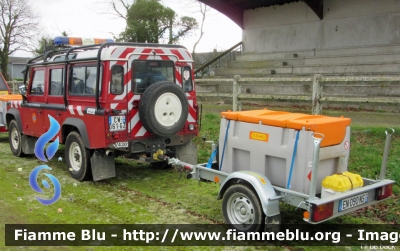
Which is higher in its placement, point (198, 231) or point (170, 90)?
point (170, 90)

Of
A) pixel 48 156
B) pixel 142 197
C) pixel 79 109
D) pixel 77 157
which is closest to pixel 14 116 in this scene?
pixel 77 157

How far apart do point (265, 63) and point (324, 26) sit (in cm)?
296

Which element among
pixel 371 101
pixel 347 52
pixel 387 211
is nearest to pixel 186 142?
pixel 387 211

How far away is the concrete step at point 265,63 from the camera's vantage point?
17206 mm

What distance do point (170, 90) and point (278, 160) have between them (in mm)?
2648

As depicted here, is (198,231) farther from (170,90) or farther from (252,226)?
(170,90)

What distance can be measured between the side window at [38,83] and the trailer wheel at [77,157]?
1691mm

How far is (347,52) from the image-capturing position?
16.4 m

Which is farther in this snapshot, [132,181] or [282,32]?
[282,32]

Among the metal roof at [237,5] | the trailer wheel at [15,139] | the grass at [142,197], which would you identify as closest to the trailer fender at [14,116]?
the trailer wheel at [15,139]

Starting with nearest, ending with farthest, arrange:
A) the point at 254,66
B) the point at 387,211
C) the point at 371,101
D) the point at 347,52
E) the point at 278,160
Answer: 1. the point at 278,160
2. the point at 387,211
3. the point at 371,101
4. the point at 347,52
5. the point at 254,66

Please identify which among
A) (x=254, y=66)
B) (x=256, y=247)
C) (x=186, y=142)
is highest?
(x=254, y=66)

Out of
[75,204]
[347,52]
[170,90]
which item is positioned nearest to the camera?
[75,204]

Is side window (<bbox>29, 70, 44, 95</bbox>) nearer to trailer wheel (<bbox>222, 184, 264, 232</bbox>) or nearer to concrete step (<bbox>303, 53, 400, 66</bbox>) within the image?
trailer wheel (<bbox>222, 184, 264, 232</bbox>)
